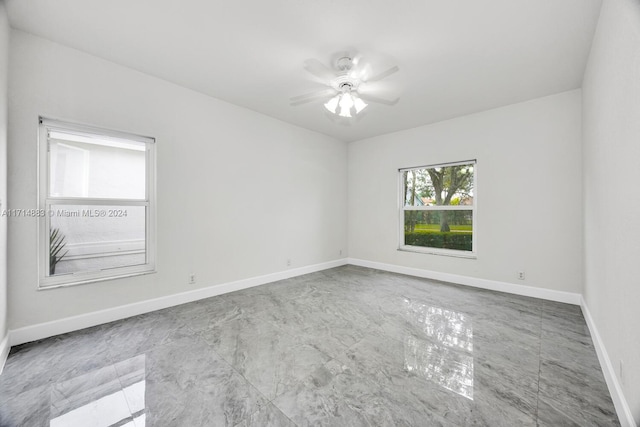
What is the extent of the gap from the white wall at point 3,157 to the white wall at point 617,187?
13.3 ft

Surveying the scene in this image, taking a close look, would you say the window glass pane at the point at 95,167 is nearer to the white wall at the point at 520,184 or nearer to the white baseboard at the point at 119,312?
the white baseboard at the point at 119,312

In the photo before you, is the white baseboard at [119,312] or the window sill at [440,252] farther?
the window sill at [440,252]

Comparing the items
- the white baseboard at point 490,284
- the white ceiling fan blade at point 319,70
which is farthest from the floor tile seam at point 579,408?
the white ceiling fan blade at point 319,70

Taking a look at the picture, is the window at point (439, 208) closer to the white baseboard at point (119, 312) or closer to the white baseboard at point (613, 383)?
the white baseboard at point (613, 383)

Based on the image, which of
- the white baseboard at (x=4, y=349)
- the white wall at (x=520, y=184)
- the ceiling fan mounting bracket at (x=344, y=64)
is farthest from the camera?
the white wall at (x=520, y=184)

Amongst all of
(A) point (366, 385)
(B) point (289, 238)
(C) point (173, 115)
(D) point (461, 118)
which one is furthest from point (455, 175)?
(C) point (173, 115)

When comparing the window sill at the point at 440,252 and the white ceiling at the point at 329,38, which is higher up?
the white ceiling at the point at 329,38

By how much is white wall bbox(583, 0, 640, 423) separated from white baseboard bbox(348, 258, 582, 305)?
39.2 inches

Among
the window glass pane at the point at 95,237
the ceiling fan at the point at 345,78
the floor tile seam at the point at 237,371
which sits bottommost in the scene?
the floor tile seam at the point at 237,371

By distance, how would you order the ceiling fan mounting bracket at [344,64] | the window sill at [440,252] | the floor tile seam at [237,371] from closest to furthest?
the floor tile seam at [237,371] → the ceiling fan mounting bracket at [344,64] → the window sill at [440,252]

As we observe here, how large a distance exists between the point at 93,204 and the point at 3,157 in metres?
0.72

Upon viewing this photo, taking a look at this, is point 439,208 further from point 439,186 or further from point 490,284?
point 490,284

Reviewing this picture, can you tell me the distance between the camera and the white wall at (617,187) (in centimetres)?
128

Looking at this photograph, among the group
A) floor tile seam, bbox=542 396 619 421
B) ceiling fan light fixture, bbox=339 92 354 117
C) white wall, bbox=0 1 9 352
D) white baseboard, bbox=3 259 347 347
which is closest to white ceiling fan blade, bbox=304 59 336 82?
ceiling fan light fixture, bbox=339 92 354 117
